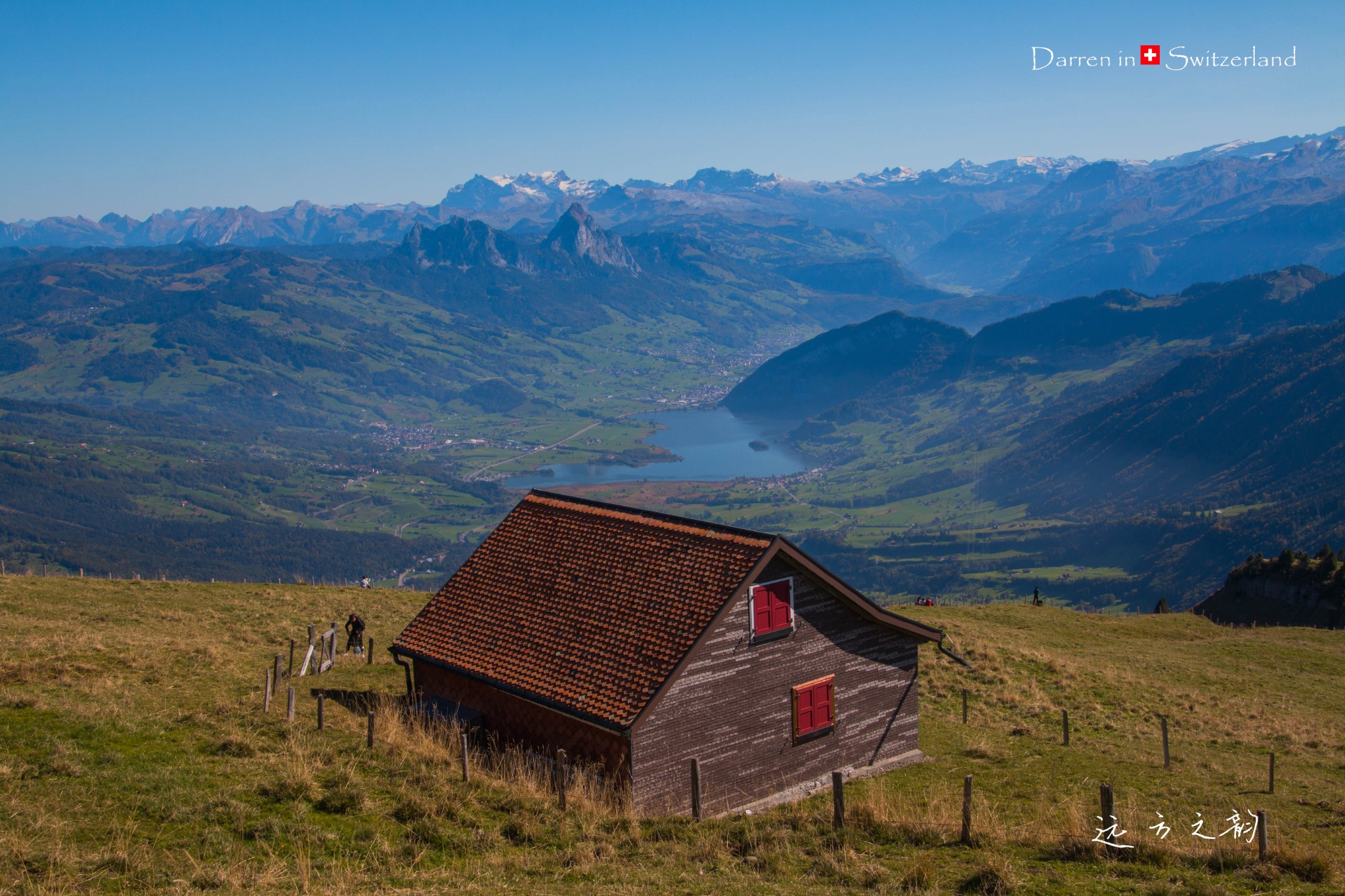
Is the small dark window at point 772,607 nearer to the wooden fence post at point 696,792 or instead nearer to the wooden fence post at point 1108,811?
the wooden fence post at point 696,792

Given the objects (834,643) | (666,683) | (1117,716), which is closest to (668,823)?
(666,683)

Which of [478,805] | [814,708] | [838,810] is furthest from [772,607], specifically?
[478,805]

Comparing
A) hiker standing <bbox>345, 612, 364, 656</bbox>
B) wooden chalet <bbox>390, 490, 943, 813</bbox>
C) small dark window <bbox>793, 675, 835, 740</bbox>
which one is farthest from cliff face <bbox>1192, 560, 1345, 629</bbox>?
hiker standing <bbox>345, 612, 364, 656</bbox>

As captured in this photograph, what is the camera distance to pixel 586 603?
2491cm

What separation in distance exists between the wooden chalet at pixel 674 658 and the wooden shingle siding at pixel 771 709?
44mm

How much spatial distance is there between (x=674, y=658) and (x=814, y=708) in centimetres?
496

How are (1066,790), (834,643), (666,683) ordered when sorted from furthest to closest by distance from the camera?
(834,643) → (1066,790) → (666,683)

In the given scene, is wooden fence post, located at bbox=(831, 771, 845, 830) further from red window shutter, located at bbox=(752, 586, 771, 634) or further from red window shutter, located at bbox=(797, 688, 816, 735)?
red window shutter, located at bbox=(797, 688, 816, 735)

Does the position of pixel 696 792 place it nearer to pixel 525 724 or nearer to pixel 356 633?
pixel 525 724

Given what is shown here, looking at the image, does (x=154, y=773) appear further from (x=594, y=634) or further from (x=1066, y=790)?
(x=1066, y=790)

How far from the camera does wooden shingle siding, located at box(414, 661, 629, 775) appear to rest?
22078 millimetres

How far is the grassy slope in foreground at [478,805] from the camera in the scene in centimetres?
1491

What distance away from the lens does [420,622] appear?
27656mm

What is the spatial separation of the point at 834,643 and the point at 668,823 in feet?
28.7
